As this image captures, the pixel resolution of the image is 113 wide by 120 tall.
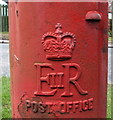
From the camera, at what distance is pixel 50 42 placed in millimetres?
1992

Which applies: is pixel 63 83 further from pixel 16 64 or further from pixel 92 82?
pixel 16 64

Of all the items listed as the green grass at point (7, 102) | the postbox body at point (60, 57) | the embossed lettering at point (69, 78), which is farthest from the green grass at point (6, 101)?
the embossed lettering at point (69, 78)

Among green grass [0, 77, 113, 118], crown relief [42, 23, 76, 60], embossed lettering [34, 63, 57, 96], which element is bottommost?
green grass [0, 77, 113, 118]

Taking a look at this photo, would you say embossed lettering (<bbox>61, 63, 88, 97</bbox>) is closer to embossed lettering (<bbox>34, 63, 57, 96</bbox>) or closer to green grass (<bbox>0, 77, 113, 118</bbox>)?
embossed lettering (<bbox>34, 63, 57, 96</bbox>)

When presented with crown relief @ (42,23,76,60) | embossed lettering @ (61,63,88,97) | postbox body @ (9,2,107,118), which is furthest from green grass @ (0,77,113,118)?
crown relief @ (42,23,76,60)

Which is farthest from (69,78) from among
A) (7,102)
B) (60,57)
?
(7,102)

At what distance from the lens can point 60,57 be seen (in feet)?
6.56

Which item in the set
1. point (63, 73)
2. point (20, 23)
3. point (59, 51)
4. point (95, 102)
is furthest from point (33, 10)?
point (95, 102)

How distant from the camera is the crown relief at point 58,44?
1991 mm

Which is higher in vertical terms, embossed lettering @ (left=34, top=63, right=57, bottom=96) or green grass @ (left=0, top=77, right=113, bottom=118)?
embossed lettering @ (left=34, top=63, right=57, bottom=96)

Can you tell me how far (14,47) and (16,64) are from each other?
0.44ft

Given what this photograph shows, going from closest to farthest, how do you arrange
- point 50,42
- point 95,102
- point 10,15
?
point 50,42
point 95,102
point 10,15

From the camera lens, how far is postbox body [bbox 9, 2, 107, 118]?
2.00m

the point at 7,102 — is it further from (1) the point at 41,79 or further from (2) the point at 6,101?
(1) the point at 41,79
